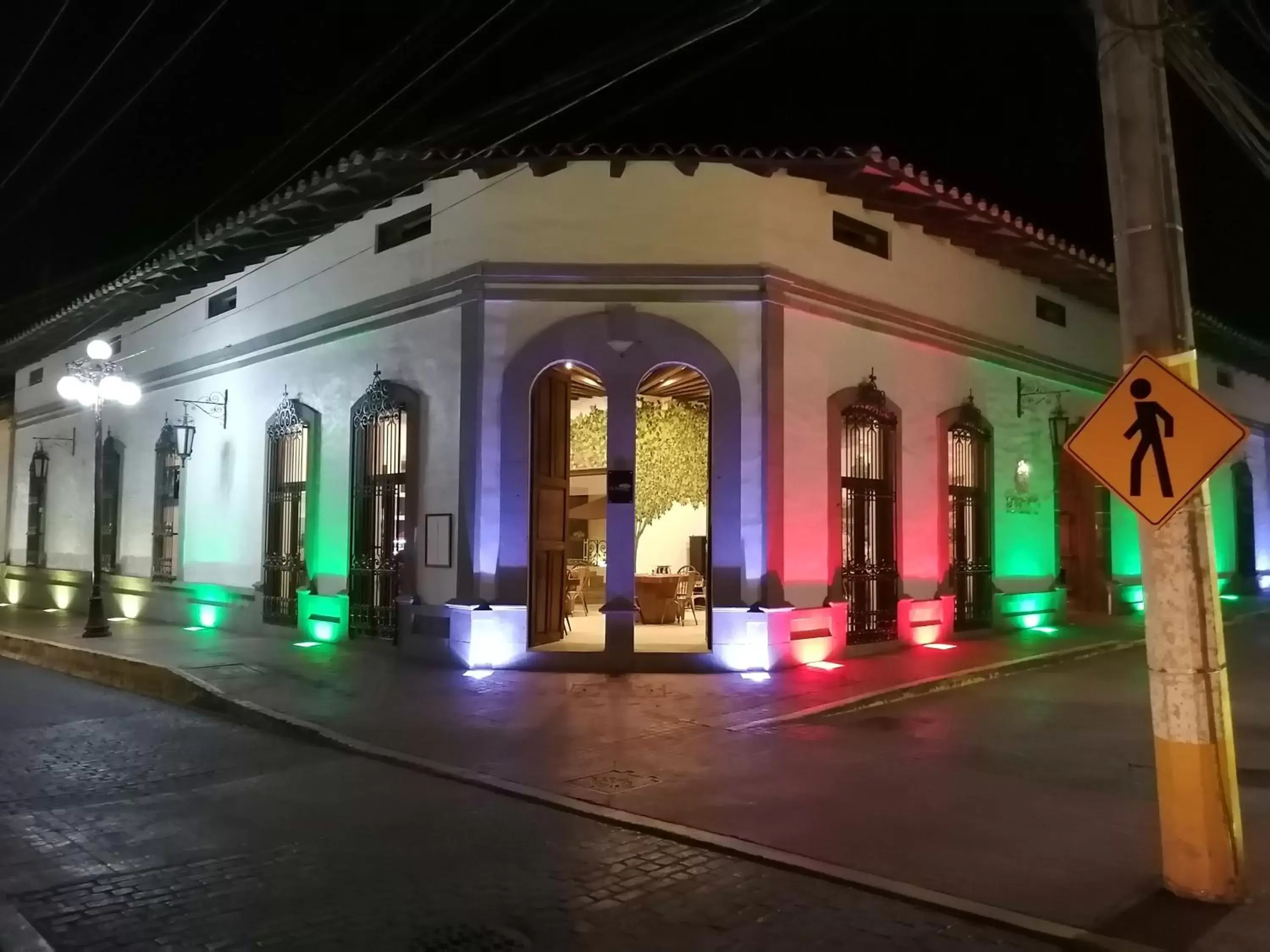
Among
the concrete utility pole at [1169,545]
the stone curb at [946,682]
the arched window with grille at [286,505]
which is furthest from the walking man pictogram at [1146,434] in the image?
the arched window with grille at [286,505]

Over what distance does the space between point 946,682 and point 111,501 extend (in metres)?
16.3

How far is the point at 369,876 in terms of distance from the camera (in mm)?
5109

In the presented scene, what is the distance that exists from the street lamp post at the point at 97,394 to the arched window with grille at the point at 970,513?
12.7 metres

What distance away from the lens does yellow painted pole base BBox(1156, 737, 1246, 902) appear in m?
4.57

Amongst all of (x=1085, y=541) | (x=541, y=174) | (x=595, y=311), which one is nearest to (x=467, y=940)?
(x=595, y=311)

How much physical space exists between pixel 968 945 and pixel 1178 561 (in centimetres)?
207

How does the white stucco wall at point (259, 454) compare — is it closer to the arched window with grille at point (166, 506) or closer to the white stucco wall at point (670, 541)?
the arched window with grille at point (166, 506)

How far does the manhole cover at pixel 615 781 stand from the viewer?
6711 millimetres

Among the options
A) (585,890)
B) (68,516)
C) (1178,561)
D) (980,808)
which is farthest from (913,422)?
(68,516)

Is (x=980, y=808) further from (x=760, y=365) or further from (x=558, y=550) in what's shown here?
(x=558, y=550)

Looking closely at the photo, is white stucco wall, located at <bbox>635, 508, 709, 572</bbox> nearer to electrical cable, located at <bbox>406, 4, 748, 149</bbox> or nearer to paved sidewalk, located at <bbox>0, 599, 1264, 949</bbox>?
paved sidewalk, located at <bbox>0, 599, 1264, 949</bbox>

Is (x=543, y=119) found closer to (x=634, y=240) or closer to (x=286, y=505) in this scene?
(x=634, y=240)

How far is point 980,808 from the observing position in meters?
6.22

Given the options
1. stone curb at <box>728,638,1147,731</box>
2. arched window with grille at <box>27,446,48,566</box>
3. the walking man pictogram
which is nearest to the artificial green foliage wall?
stone curb at <box>728,638,1147,731</box>
